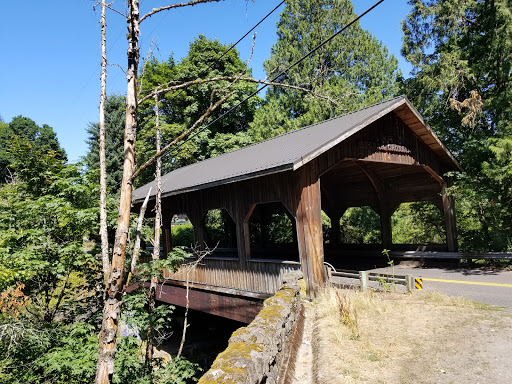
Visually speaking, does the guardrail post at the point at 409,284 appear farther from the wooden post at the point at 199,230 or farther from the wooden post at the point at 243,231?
the wooden post at the point at 199,230

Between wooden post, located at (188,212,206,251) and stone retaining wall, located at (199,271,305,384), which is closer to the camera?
stone retaining wall, located at (199,271,305,384)

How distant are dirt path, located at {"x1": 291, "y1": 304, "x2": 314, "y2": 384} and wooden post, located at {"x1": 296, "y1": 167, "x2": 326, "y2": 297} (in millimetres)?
1579

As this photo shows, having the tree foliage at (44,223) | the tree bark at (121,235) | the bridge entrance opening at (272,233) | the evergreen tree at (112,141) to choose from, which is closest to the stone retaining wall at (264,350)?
the tree bark at (121,235)

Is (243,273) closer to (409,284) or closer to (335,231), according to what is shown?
(409,284)

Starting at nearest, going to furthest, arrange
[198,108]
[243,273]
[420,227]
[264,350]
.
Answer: [264,350] < [243,273] < [420,227] < [198,108]

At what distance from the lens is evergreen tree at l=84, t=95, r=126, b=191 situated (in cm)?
3331

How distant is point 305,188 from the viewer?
30.3 ft

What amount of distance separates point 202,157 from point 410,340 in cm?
2503

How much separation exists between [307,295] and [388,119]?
672 cm

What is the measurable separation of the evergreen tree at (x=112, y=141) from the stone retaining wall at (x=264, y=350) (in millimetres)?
29168

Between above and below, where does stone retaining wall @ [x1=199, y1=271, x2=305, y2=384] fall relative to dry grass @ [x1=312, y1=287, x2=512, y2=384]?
above

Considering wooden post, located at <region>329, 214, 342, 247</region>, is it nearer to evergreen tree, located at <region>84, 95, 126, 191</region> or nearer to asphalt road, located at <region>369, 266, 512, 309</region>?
asphalt road, located at <region>369, 266, 512, 309</region>

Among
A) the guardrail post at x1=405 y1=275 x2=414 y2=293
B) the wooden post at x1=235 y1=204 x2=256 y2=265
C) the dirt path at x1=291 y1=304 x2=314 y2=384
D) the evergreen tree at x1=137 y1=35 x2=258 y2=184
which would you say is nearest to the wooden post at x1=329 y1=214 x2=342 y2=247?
the wooden post at x1=235 y1=204 x2=256 y2=265

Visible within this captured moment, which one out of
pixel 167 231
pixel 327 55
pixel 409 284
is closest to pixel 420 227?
pixel 409 284
